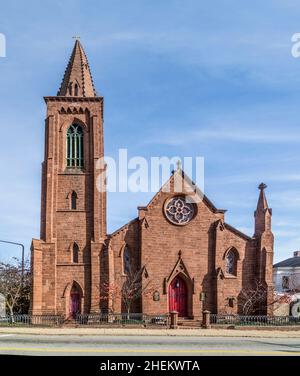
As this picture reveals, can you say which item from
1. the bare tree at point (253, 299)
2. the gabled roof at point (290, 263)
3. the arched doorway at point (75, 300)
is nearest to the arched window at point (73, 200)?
the arched doorway at point (75, 300)

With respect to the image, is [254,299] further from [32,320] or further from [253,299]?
[32,320]

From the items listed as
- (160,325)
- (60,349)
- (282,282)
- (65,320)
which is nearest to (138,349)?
(60,349)

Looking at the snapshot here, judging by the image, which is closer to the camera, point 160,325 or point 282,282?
point 160,325

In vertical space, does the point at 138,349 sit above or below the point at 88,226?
below

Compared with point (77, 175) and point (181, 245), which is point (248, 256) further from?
point (77, 175)

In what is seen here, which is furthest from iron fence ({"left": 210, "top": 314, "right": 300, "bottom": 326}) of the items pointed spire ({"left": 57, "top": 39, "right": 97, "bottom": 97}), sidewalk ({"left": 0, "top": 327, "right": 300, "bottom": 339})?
pointed spire ({"left": 57, "top": 39, "right": 97, "bottom": 97})

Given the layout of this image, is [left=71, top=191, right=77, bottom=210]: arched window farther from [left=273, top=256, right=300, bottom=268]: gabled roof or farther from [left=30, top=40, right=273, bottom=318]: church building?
[left=273, top=256, right=300, bottom=268]: gabled roof

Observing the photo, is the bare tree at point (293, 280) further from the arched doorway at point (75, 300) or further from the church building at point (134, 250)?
the arched doorway at point (75, 300)

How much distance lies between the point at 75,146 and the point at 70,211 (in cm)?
593

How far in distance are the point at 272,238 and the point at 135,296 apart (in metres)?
12.3

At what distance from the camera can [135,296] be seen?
45.5m

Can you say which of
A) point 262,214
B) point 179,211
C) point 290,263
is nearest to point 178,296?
point 179,211

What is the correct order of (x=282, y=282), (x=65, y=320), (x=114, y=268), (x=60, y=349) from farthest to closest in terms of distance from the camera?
(x=282, y=282)
(x=114, y=268)
(x=65, y=320)
(x=60, y=349)
